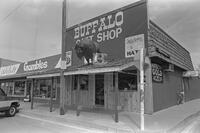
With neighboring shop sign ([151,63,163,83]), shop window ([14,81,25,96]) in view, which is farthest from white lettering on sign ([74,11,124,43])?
shop window ([14,81,25,96])

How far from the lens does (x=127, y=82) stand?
36.3ft

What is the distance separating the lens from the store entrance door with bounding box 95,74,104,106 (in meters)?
12.1

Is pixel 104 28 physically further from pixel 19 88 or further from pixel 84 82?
pixel 19 88

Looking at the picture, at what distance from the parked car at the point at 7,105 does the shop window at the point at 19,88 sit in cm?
1073

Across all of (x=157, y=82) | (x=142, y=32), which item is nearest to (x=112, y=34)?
(x=142, y=32)

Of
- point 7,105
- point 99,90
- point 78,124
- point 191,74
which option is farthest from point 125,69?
point 191,74

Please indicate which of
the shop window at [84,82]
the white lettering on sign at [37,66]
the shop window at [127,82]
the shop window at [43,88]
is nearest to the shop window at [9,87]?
the white lettering on sign at [37,66]

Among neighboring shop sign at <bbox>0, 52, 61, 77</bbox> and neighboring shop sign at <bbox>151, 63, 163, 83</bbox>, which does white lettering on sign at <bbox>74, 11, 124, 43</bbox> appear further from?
neighboring shop sign at <bbox>151, 63, 163, 83</bbox>

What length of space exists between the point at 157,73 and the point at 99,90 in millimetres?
Answer: 3988

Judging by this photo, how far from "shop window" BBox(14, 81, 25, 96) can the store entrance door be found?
39.3ft

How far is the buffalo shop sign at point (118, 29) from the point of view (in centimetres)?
1056

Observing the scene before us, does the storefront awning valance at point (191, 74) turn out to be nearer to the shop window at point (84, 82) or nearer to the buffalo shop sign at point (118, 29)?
the buffalo shop sign at point (118, 29)

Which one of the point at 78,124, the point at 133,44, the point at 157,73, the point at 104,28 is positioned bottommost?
the point at 78,124

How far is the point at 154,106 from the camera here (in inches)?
399
